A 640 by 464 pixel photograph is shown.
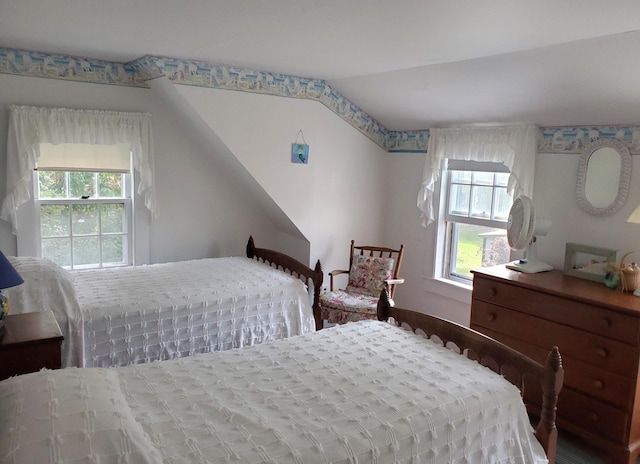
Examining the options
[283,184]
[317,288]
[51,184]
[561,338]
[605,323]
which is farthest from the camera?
[283,184]

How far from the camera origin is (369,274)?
4.46 meters

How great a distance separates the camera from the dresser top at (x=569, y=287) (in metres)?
2.71

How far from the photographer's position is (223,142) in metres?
4.10

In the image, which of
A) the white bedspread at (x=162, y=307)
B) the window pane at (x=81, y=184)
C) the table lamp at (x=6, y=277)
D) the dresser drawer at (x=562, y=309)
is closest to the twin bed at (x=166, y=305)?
the white bedspread at (x=162, y=307)

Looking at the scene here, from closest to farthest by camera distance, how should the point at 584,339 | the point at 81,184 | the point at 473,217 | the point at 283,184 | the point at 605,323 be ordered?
the point at 605,323, the point at 584,339, the point at 81,184, the point at 473,217, the point at 283,184

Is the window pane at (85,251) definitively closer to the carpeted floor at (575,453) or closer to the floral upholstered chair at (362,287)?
the floral upholstered chair at (362,287)

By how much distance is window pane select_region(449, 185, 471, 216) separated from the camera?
4.40 meters

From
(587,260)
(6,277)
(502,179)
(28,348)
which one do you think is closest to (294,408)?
(28,348)

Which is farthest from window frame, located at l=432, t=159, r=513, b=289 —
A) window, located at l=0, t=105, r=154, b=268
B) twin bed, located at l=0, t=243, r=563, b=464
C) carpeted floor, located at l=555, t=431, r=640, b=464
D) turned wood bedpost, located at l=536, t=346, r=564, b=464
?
window, located at l=0, t=105, r=154, b=268

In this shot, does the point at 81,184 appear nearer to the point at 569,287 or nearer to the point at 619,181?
the point at 569,287

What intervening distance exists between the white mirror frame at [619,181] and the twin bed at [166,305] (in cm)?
191

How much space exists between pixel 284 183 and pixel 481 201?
1696 millimetres

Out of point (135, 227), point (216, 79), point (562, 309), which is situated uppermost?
point (216, 79)

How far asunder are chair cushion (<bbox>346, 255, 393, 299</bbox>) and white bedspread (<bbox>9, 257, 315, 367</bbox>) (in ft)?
2.75
